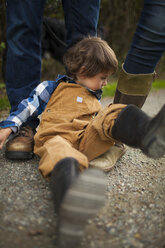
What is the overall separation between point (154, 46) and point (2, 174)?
42.3 inches

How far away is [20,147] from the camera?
149cm

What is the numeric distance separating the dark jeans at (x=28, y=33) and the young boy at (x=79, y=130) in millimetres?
227

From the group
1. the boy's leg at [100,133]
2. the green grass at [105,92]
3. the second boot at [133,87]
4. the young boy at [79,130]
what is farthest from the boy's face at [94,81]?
the green grass at [105,92]

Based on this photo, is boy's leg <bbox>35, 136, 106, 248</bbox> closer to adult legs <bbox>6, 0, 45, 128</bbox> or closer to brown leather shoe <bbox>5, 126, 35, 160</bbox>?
brown leather shoe <bbox>5, 126, 35, 160</bbox>

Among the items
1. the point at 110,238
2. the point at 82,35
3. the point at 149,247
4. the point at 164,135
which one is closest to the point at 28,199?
the point at 110,238

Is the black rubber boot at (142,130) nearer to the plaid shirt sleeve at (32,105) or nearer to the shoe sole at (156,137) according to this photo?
the shoe sole at (156,137)

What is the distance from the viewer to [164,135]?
1018 millimetres

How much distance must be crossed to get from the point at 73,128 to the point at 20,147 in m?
0.35

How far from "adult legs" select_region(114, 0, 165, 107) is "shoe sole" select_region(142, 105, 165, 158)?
1.65 ft

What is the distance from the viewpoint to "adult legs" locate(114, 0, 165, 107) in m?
1.32

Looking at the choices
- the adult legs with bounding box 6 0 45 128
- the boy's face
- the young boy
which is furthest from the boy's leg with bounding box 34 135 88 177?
the adult legs with bounding box 6 0 45 128

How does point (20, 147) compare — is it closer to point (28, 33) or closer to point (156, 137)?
point (28, 33)

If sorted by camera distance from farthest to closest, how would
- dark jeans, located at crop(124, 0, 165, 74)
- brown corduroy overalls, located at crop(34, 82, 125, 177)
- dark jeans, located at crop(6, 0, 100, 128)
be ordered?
1. dark jeans, located at crop(6, 0, 100, 128)
2. dark jeans, located at crop(124, 0, 165, 74)
3. brown corduroy overalls, located at crop(34, 82, 125, 177)

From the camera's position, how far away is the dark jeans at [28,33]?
1527mm
